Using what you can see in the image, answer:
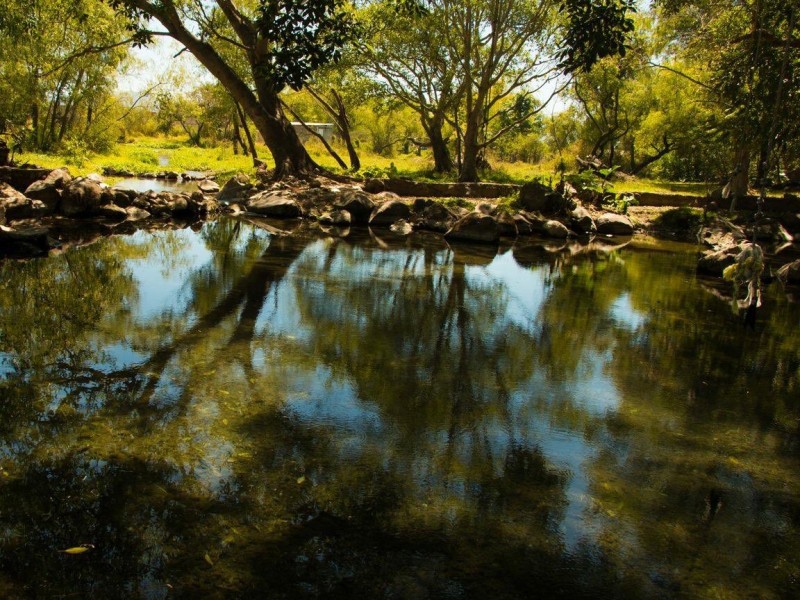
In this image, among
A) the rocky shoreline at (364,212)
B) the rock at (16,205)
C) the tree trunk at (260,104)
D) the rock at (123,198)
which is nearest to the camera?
the rock at (16,205)

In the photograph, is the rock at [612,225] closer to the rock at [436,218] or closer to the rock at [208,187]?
the rock at [436,218]

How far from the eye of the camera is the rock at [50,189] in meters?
15.5

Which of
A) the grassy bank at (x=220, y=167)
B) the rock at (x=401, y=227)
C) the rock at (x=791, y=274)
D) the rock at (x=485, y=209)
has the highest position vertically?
the grassy bank at (x=220, y=167)

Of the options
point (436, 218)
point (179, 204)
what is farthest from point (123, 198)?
point (436, 218)

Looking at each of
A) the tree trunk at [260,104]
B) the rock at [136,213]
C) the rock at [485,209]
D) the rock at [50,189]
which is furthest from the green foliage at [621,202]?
the rock at [50,189]

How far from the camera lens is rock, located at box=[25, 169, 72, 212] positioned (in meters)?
15.5

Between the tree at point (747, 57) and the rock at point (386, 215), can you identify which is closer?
the tree at point (747, 57)

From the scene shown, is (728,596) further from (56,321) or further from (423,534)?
(56,321)

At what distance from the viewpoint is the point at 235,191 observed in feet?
71.7

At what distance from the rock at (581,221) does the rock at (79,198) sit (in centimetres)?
1334

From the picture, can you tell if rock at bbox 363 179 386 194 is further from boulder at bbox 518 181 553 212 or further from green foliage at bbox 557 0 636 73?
green foliage at bbox 557 0 636 73

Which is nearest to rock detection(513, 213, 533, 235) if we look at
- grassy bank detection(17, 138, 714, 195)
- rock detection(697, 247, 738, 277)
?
grassy bank detection(17, 138, 714, 195)

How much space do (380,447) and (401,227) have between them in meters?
13.9

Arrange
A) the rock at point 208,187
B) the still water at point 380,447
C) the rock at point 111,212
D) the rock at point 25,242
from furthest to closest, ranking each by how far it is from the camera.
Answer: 1. the rock at point 208,187
2. the rock at point 111,212
3. the rock at point 25,242
4. the still water at point 380,447
